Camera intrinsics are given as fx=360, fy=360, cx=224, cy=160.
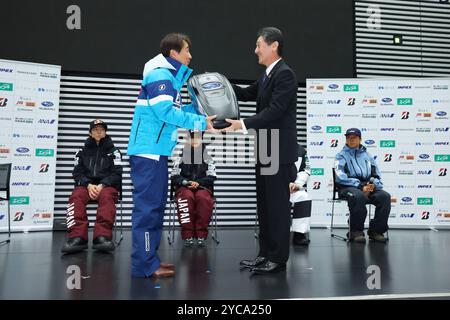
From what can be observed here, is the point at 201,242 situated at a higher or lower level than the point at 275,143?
lower

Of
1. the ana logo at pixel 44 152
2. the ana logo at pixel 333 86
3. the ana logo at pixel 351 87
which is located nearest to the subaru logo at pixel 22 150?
the ana logo at pixel 44 152

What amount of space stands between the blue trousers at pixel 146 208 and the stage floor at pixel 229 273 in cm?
17

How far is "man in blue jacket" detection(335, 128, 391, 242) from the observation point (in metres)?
4.87

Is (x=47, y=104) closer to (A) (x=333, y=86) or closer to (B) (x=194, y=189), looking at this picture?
(B) (x=194, y=189)

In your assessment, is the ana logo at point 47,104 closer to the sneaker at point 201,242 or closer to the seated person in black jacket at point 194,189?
the seated person in black jacket at point 194,189

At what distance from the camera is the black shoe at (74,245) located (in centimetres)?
390

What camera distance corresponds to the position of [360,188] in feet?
16.5

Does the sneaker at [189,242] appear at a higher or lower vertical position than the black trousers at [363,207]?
lower

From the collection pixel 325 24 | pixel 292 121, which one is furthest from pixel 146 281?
pixel 325 24

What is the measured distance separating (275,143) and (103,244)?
2.23 metres

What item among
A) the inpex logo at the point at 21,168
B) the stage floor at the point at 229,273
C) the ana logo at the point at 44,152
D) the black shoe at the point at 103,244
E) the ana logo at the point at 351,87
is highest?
the ana logo at the point at 351,87

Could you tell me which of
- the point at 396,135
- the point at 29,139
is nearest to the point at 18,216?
the point at 29,139
